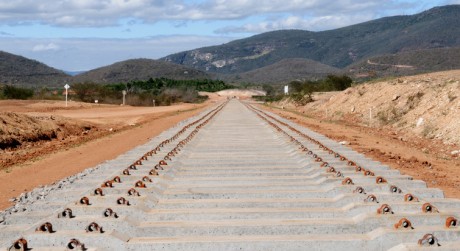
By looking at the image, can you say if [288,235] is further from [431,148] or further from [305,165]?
[431,148]

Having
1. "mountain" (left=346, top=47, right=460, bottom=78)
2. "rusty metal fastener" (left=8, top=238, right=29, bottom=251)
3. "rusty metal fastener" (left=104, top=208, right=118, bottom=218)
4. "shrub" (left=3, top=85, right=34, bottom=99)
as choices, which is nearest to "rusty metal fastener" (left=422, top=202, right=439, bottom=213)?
"rusty metal fastener" (left=104, top=208, right=118, bottom=218)

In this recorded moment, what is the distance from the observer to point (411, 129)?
22906 millimetres

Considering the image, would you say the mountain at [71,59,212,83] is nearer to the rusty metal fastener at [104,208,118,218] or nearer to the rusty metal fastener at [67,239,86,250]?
the rusty metal fastener at [104,208,118,218]

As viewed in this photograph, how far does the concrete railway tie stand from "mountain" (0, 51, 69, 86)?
126298 millimetres

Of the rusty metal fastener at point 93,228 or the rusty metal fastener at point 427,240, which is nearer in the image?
the rusty metal fastener at point 427,240

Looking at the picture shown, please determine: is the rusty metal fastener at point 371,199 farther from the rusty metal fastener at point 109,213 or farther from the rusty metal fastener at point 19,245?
the rusty metal fastener at point 19,245

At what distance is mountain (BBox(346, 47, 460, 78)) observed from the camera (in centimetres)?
10362

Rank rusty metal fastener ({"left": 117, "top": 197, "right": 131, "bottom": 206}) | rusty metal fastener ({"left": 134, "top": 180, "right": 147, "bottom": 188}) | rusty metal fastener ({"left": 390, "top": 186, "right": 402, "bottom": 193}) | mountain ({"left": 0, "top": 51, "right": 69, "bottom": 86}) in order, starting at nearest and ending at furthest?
rusty metal fastener ({"left": 117, "top": 197, "right": 131, "bottom": 206}) → rusty metal fastener ({"left": 390, "top": 186, "right": 402, "bottom": 193}) → rusty metal fastener ({"left": 134, "top": 180, "right": 147, "bottom": 188}) → mountain ({"left": 0, "top": 51, "right": 69, "bottom": 86})

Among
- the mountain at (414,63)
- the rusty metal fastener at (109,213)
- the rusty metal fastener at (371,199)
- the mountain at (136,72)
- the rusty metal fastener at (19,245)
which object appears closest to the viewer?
the rusty metal fastener at (19,245)

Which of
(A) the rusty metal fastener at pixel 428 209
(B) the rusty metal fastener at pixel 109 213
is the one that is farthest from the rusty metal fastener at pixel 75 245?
(A) the rusty metal fastener at pixel 428 209

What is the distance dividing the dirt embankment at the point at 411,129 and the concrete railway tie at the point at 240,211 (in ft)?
9.75

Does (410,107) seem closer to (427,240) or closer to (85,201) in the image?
(85,201)

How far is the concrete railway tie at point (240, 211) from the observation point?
15.3ft

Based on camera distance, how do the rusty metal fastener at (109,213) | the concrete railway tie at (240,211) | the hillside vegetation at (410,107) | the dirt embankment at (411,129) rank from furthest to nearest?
the hillside vegetation at (410,107) → the dirt embankment at (411,129) → the rusty metal fastener at (109,213) → the concrete railway tie at (240,211)
